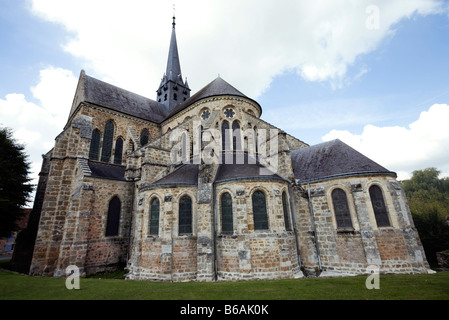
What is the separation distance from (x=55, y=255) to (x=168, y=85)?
845 inches

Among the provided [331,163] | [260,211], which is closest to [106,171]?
[260,211]

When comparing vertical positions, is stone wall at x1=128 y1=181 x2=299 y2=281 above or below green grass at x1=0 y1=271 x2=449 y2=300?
above

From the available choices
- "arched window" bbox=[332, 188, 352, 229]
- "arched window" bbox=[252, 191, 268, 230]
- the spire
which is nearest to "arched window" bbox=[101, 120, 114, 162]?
the spire

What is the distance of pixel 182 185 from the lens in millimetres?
12047

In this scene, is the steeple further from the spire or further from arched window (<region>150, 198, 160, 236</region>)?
arched window (<region>150, 198, 160, 236</region>)

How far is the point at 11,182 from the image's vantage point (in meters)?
13.8

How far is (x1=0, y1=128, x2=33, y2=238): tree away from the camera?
13.4 m

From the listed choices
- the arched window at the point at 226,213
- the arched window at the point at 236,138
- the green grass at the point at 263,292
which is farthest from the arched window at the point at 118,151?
the arched window at the point at 226,213

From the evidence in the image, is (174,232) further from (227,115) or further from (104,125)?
(104,125)

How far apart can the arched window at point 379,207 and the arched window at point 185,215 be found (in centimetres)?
993

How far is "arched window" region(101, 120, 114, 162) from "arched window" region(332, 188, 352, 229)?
1789cm

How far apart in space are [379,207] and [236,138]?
33.1 feet

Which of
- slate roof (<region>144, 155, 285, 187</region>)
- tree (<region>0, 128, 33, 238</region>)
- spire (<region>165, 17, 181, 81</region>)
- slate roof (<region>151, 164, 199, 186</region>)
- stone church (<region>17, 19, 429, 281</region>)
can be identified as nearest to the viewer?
stone church (<region>17, 19, 429, 281</region>)
